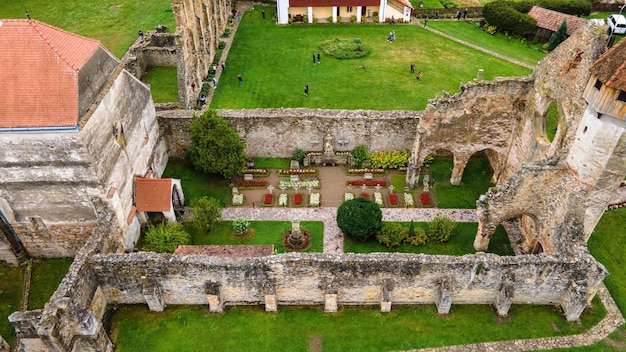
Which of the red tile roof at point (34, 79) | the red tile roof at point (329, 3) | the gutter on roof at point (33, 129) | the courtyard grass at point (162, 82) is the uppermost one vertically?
the red tile roof at point (34, 79)

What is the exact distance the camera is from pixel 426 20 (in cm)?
5391

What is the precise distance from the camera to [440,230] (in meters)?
26.3

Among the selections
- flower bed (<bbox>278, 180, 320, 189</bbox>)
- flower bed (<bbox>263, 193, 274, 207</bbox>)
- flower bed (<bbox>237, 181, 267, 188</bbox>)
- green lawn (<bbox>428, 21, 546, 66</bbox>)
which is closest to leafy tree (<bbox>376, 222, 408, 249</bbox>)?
flower bed (<bbox>278, 180, 320, 189</bbox>)

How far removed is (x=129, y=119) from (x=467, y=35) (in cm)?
3973

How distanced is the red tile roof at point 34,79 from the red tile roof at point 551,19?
47442 millimetres

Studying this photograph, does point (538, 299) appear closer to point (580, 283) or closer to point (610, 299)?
point (580, 283)

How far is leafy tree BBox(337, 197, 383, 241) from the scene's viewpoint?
999 inches

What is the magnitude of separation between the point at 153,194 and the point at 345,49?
27852mm

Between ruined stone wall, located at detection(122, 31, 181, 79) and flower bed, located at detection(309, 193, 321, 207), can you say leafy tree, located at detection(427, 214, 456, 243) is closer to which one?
flower bed, located at detection(309, 193, 321, 207)

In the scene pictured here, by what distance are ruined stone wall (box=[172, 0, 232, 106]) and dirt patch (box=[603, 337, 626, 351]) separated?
1201 inches

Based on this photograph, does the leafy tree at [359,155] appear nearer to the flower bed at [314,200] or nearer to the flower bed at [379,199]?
the flower bed at [379,199]

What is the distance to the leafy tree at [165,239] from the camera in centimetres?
2431

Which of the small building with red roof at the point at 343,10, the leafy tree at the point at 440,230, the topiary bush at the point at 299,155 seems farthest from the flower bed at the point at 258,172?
the small building with red roof at the point at 343,10

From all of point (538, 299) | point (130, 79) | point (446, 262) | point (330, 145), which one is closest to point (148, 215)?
point (130, 79)
